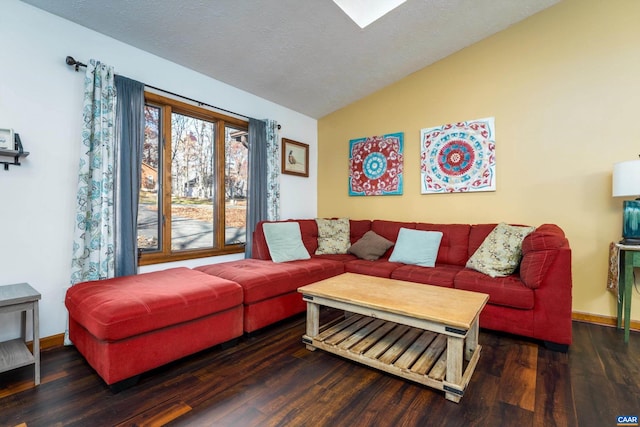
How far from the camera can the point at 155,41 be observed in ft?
8.16

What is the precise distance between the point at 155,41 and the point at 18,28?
84cm

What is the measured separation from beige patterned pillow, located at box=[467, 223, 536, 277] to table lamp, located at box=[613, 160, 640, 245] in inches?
24.9

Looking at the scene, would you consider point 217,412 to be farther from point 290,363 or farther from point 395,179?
point 395,179

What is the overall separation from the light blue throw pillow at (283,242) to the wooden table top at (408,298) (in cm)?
83

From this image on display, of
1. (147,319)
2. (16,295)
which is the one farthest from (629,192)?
(16,295)

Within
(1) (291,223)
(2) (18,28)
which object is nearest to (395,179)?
(1) (291,223)

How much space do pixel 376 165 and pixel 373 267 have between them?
60.5 inches

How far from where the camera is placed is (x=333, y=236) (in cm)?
378

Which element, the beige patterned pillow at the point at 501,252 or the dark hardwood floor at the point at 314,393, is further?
the beige patterned pillow at the point at 501,252

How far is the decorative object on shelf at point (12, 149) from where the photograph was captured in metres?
1.86

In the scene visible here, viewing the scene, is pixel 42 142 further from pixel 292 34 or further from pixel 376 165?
pixel 376 165

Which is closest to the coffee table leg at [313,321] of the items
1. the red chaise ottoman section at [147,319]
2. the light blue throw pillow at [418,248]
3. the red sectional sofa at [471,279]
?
the red sectional sofa at [471,279]

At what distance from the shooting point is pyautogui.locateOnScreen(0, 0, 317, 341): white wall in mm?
1971

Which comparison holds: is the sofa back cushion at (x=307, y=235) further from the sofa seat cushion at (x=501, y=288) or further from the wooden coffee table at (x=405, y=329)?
the sofa seat cushion at (x=501, y=288)
